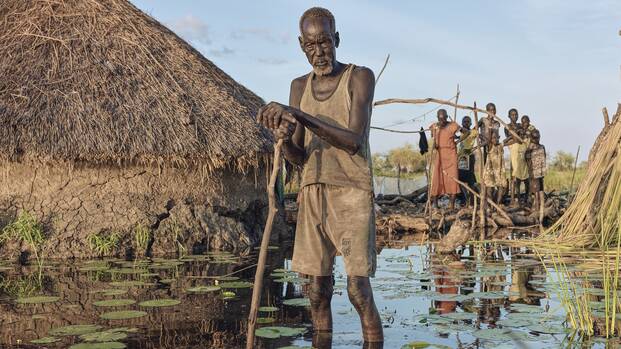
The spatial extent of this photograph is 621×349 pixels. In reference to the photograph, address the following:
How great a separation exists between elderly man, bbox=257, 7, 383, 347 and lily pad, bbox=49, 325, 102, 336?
1460 millimetres

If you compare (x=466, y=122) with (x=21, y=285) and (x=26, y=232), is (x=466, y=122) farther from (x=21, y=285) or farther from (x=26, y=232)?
(x=21, y=285)

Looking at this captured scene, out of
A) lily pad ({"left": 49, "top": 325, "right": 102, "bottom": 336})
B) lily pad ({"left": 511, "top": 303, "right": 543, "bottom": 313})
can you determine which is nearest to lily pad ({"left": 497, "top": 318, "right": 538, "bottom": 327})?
lily pad ({"left": 511, "top": 303, "right": 543, "bottom": 313})

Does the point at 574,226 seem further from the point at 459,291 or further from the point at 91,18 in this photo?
the point at 91,18

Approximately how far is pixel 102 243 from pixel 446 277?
396 cm

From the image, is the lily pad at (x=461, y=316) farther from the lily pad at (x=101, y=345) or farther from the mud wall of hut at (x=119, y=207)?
the mud wall of hut at (x=119, y=207)

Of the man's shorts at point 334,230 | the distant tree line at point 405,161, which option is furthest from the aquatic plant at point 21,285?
the distant tree line at point 405,161

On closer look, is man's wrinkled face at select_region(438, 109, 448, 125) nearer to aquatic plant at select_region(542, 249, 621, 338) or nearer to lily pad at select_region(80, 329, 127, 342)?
aquatic plant at select_region(542, 249, 621, 338)

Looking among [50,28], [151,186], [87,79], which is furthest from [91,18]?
[151,186]

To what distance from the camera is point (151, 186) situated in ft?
29.7

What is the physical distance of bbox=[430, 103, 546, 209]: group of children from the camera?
1251cm

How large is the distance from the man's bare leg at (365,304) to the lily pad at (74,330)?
5.64 ft

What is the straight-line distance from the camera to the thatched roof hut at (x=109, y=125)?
859 cm

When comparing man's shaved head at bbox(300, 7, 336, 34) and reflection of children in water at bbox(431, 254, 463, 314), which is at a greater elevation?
man's shaved head at bbox(300, 7, 336, 34)

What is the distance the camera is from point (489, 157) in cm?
1356
